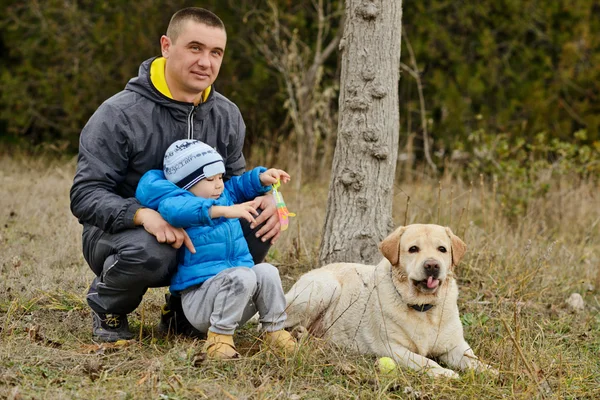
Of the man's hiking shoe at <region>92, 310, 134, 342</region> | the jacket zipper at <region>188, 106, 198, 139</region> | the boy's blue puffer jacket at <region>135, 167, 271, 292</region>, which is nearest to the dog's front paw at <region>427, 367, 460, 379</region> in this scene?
the boy's blue puffer jacket at <region>135, 167, 271, 292</region>

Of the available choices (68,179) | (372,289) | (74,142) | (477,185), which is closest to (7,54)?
(74,142)

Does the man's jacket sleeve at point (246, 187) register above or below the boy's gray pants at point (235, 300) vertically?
above

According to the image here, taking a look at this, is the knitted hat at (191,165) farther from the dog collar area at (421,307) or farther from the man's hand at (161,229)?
the dog collar area at (421,307)

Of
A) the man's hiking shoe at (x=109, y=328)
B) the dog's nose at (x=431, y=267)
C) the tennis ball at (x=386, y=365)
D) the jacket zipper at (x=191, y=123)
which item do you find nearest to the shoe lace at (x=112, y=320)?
the man's hiking shoe at (x=109, y=328)

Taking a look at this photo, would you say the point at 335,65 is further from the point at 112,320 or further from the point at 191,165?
the point at 112,320

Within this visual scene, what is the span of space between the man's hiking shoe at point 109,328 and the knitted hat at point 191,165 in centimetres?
89

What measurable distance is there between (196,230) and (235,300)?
1.43 feet

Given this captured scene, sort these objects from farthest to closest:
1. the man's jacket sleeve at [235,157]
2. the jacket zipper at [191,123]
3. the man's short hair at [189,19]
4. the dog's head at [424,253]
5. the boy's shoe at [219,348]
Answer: the man's jacket sleeve at [235,157], the jacket zipper at [191,123], the man's short hair at [189,19], the dog's head at [424,253], the boy's shoe at [219,348]

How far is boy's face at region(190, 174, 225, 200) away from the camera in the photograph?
4.03 meters

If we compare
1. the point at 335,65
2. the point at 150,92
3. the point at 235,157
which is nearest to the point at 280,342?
the point at 235,157

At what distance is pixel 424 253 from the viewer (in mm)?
4211

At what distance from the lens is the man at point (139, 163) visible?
4.02 metres

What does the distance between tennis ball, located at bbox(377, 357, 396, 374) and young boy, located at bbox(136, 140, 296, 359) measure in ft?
1.61

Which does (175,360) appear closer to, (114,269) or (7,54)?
(114,269)
